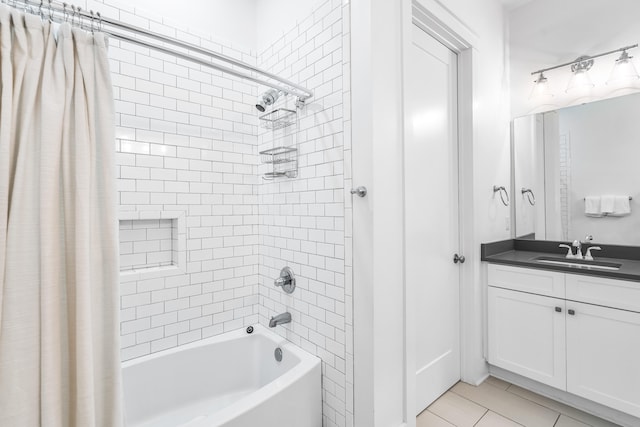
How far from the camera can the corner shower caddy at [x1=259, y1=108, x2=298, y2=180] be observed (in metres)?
1.87

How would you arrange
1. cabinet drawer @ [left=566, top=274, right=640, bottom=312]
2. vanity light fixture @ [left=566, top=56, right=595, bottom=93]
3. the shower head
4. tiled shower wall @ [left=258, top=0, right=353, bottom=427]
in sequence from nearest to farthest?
tiled shower wall @ [left=258, top=0, right=353, bottom=427] → cabinet drawer @ [left=566, top=274, right=640, bottom=312] → the shower head → vanity light fixture @ [left=566, top=56, right=595, bottom=93]

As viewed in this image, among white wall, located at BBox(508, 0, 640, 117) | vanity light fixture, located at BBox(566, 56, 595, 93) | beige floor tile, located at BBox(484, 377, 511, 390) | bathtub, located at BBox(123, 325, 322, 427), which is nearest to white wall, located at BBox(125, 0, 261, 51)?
bathtub, located at BBox(123, 325, 322, 427)

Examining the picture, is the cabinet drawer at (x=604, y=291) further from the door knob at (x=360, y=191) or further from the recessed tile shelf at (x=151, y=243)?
the recessed tile shelf at (x=151, y=243)

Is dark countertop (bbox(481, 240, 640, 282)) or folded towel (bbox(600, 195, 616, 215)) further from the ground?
folded towel (bbox(600, 195, 616, 215))

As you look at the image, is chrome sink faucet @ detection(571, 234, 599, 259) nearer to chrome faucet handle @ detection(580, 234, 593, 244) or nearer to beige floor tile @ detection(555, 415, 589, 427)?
chrome faucet handle @ detection(580, 234, 593, 244)

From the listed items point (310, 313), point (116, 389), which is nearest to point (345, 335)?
point (310, 313)

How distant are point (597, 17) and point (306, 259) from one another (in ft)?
9.38

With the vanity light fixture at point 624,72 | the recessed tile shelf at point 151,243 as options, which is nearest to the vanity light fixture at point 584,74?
the vanity light fixture at point 624,72

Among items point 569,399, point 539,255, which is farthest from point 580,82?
point 569,399

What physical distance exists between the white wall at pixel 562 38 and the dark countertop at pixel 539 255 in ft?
3.86

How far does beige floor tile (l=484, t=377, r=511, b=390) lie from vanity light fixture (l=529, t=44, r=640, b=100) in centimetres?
237

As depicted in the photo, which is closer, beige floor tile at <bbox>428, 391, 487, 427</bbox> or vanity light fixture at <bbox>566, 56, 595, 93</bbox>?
beige floor tile at <bbox>428, 391, 487, 427</bbox>

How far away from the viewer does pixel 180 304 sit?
6.22ft

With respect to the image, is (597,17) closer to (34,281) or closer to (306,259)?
(306,259)
